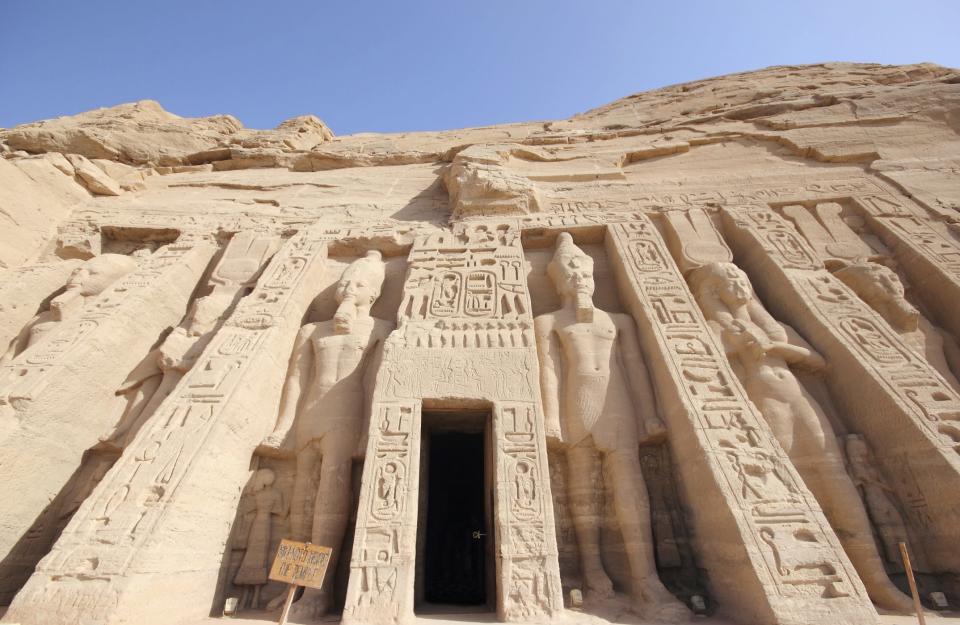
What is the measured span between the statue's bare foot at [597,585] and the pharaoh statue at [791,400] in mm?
1991

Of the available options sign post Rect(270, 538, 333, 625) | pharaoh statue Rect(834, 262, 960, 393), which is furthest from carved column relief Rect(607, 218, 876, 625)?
sign post Rect(270, 538, 333, 625)

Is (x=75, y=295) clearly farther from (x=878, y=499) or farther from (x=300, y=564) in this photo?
(x=878, y=499)

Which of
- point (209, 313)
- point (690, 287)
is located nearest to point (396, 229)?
point (209, 313)

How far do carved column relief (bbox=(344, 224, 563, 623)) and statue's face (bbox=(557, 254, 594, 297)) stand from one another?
1.78 ft

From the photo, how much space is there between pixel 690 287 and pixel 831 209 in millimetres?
2862

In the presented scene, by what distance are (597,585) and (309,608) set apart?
2384mm

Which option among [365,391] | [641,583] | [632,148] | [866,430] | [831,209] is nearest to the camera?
[641,583]

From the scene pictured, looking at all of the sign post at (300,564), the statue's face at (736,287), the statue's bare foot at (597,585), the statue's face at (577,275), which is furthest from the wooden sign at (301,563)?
the statue's face at (736,287)

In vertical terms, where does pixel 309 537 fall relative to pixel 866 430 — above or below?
below

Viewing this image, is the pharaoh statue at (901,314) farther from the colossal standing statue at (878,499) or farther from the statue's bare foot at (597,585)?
the statue's bare foot at (597,585)

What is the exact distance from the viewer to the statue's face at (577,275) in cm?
583

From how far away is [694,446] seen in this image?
4.19 meters

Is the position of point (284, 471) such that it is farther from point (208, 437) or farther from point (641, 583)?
point (641, 583)

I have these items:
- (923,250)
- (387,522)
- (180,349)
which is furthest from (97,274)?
(923,250)
